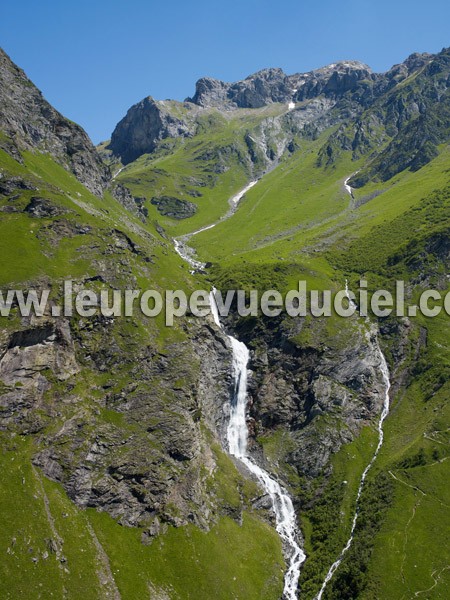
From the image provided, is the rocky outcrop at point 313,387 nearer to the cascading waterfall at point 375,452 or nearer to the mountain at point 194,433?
the mountain at point 194,433

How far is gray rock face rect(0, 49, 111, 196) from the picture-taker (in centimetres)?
14700

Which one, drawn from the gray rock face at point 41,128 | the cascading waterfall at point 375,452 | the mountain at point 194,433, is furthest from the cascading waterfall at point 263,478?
the gray rock face at point 41,128

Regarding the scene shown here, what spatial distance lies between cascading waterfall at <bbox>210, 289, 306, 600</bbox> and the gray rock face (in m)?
95.4

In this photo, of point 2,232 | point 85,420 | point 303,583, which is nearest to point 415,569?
point 303,583

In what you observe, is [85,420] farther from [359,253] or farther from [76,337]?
[359,253]

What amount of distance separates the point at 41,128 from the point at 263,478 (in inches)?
5461

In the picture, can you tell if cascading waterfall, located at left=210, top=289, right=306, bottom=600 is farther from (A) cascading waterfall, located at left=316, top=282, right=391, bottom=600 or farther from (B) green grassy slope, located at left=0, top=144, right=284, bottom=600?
(A) cascading waterfall, located at left=316, top=282, right=391, bottom=600

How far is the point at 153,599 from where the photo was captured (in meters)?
54.5

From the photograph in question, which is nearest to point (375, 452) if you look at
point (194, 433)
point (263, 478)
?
point (263, 478)

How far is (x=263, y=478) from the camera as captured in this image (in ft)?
260

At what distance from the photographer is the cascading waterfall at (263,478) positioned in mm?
67125

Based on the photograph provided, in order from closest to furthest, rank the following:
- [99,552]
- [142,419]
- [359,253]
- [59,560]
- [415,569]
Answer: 1. [59,560]
2. [99,552]
3. [415,569]
4. [142,419]
5. [359,253]

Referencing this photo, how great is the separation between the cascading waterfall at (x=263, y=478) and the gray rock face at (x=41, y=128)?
95.4m

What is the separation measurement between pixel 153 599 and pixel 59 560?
12.3 meters
